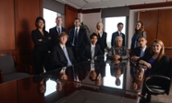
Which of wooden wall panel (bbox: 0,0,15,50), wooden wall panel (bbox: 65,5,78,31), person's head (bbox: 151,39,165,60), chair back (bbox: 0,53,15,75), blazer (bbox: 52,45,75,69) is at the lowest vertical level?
chair back (bbox: 0,53,15,75)

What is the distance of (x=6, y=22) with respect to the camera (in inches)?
127

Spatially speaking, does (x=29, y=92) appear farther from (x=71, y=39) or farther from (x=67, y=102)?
(x=71, y=39)

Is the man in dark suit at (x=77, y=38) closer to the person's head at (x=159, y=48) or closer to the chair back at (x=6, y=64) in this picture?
the chair back at (x=6, y=64)

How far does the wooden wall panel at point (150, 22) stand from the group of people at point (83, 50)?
1598 mm

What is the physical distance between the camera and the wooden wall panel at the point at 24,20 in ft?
11.5

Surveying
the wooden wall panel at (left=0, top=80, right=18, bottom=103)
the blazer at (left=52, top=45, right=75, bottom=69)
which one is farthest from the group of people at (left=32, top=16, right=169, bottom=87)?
the wooden wall panel at (left=0, top=80, right=18, bottom=103)

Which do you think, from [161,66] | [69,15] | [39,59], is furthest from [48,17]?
[161,66]

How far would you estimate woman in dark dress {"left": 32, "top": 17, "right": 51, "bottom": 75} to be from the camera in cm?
305

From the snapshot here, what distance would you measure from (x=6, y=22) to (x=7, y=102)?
285cm

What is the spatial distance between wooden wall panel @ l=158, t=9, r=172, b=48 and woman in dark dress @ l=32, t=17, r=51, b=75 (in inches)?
152

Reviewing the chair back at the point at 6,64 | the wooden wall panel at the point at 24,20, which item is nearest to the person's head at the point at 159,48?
the chair back at the point at 6,64

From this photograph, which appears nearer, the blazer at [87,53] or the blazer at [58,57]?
the blazer at [58,57]

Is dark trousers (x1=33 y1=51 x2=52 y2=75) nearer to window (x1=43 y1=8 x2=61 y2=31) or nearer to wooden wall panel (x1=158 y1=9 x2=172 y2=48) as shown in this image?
window (x1=43 y1=8 x2=61 y2=31)

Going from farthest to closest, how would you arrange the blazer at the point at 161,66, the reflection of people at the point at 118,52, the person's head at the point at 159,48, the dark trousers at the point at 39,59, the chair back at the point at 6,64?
1. the dark trousers at the point at 39,59
2. the reflection of people at the point at 118,52
3. the chair back at the point at 6,64
4. the person's head at the point at 159,48
5. the blazer at the point at 161,66
